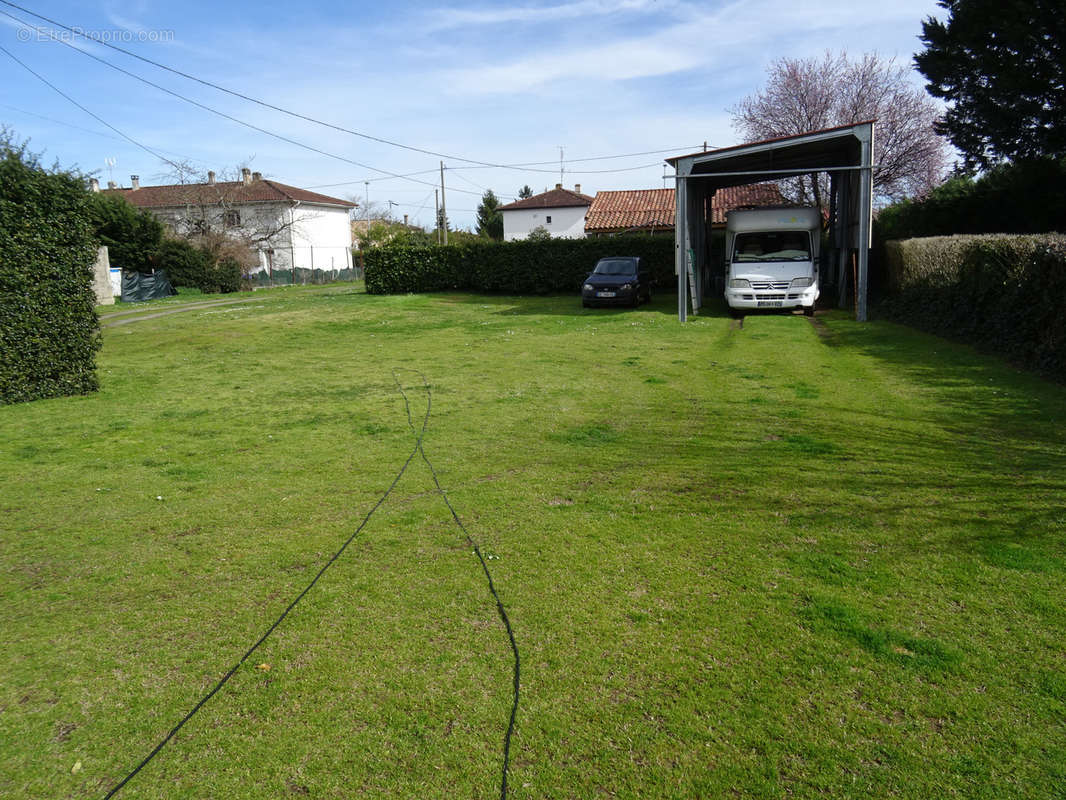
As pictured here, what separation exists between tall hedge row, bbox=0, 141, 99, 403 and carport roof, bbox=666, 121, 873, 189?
12330 mm

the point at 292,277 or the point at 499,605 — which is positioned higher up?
the point at 292,277

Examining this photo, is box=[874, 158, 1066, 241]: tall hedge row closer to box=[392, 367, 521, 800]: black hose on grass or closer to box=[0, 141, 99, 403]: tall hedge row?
box=[392, 367, 521, 800]: black hose on grass

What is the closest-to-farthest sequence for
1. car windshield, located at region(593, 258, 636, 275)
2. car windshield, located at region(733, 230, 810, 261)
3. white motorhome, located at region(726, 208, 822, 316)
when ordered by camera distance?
white motorhome, located at region(726, 208, 822, 316) → car windshield, located at region(733, 230, 810, 261) → car windshield, located at region(593, 258, 636, 275)

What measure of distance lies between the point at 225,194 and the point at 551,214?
2679 cm

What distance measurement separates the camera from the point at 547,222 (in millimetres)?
62656

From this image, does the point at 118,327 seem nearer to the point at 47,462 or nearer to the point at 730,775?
the point at 47,462

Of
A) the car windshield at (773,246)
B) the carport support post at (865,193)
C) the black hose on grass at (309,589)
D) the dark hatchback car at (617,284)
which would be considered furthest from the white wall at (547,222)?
the black hose on grass at (309,589)

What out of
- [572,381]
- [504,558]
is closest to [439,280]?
[572,381]

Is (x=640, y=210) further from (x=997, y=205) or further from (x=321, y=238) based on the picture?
(x=997, y=205)

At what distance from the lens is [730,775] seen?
2729 millimetres

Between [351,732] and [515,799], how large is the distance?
0.80 metres

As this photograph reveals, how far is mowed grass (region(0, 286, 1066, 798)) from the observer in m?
2.85

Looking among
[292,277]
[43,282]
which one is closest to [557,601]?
[43,282]

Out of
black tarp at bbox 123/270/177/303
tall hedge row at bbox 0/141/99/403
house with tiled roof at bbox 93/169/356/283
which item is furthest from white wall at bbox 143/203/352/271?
tall hedge row at bbox 0/141/99/403
